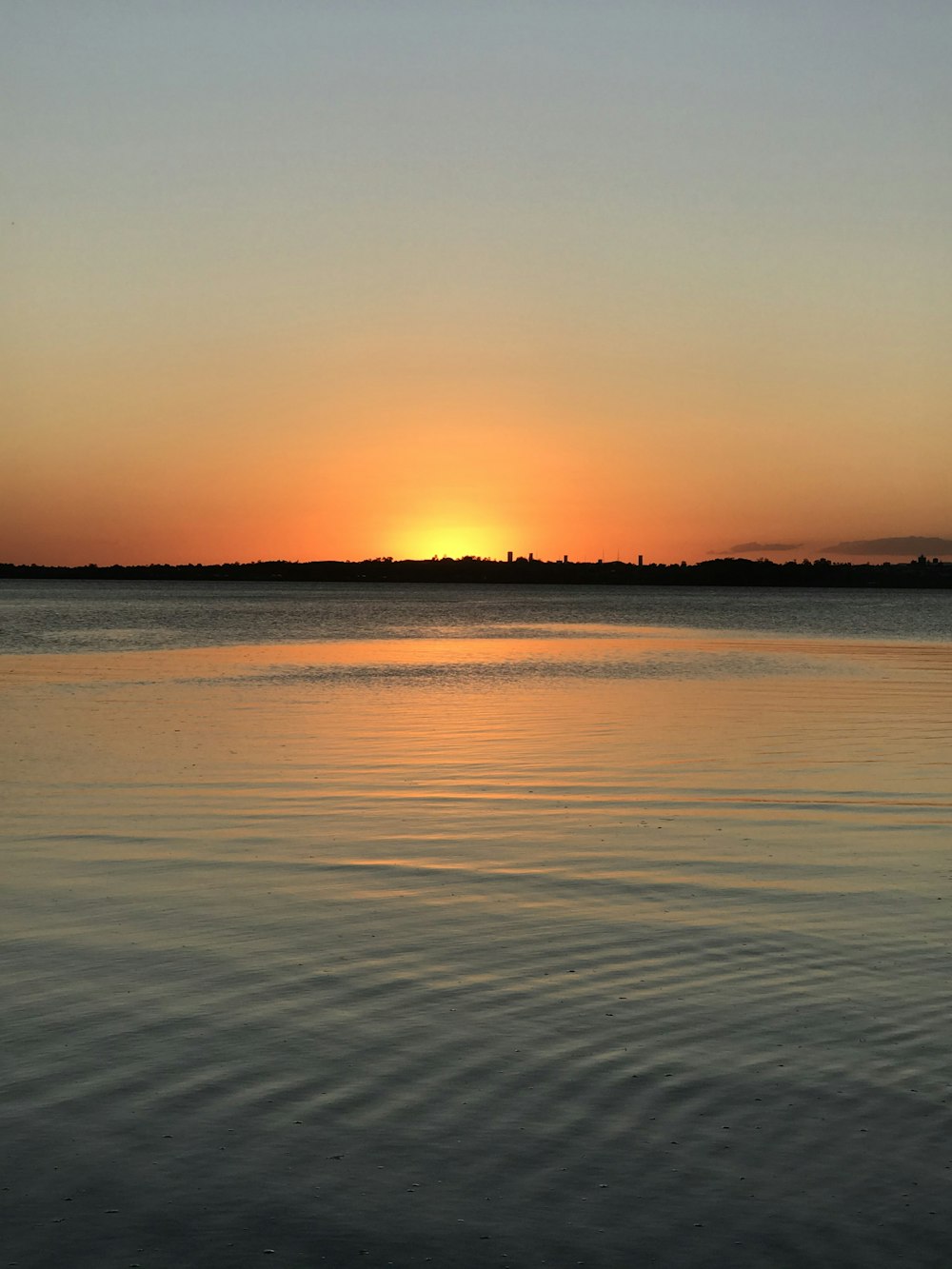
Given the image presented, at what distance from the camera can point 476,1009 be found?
8781 millimetres

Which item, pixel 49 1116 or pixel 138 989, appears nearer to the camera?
pixel 49 1116

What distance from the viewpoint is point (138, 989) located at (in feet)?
30.2

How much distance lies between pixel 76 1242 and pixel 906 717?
25.9m

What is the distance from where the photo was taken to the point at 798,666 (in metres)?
48.8

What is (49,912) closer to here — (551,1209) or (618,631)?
(551,1209)

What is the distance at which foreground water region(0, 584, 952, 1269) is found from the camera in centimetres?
595

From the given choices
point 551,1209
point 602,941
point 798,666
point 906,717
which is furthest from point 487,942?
point 798,666

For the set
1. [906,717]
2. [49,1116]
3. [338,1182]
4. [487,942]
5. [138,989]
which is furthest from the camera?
[906,717]

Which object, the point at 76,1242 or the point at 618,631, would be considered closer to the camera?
the point at 76,1242

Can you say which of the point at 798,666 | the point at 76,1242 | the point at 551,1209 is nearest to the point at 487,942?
the point at 551,1209

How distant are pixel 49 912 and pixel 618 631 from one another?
77955 millimetres

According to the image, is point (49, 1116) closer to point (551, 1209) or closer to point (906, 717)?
point (551, 1209)

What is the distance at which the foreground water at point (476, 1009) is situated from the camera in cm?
595

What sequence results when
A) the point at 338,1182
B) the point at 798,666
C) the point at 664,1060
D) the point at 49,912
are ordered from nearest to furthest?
the point at 338,1182
the point at 664,1060
the point at 49,912
the point at 798,666
